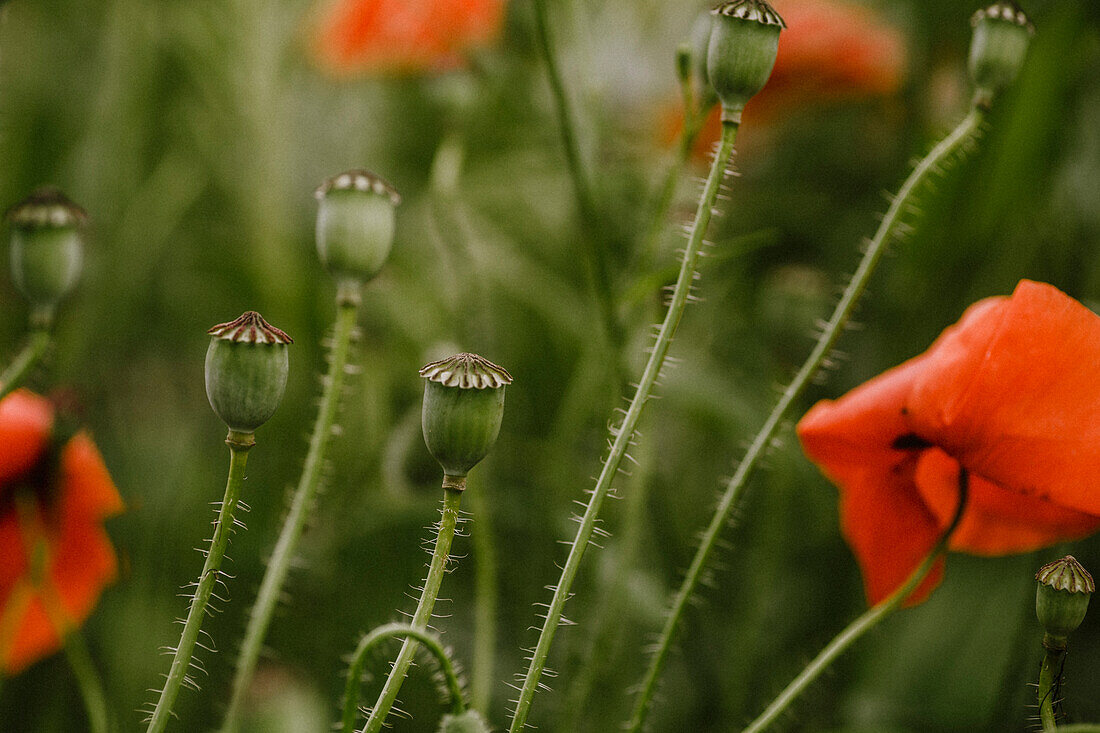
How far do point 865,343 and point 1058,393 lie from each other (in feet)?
1.36

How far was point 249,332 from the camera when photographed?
22 centimetres

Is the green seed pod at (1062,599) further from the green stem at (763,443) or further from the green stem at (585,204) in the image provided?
the green stem at (585,204)

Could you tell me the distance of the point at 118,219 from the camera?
0.74 meters

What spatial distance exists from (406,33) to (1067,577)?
51 cm

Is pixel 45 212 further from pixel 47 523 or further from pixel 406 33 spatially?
pixel 406 33

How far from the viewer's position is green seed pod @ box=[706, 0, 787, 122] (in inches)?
9.0

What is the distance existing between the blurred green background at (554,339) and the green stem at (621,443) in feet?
0.45

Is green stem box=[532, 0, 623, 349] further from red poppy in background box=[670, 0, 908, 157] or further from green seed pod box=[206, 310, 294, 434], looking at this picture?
red poppy in background box=[670, 0, 908, 157]

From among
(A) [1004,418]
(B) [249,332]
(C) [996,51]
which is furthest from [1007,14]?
(B) [249,332]

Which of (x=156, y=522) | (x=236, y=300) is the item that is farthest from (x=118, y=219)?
(x=156, y=522)

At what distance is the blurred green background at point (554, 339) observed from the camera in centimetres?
49

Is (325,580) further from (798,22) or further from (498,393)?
(798,22)

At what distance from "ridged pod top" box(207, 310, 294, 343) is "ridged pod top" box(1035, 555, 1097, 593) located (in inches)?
7.3

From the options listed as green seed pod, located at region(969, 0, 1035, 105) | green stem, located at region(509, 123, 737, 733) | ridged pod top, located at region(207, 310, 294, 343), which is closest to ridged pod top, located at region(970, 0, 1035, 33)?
green seed pod, located at region(969, 0, 1035, 105)
